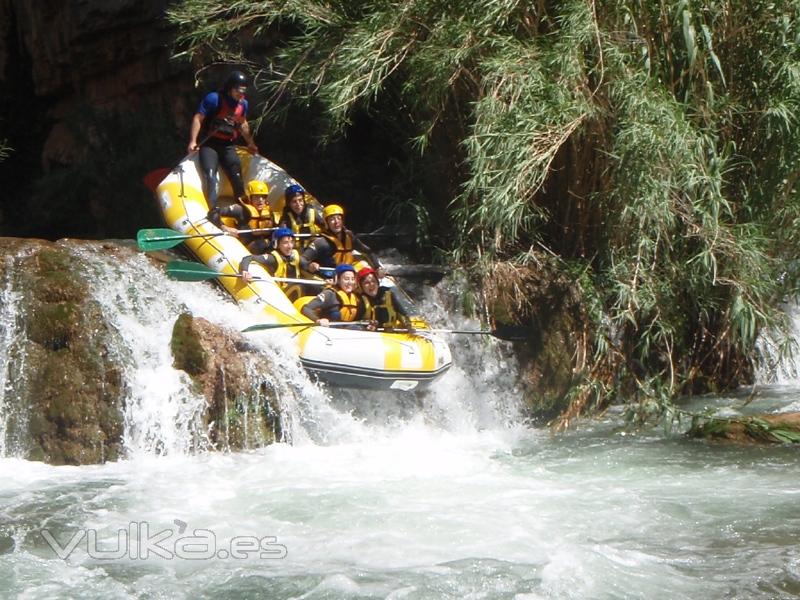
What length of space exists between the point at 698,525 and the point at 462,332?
8.04 feet

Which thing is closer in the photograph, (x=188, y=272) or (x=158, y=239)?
(x=188, y=272)

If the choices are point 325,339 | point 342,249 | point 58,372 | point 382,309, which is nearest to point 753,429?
point 382,309

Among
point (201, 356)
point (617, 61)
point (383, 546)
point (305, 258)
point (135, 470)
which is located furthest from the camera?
point (305, 258)

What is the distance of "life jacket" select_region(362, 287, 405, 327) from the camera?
7.06 metres

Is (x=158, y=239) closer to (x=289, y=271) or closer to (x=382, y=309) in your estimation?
(x=289, y=271)

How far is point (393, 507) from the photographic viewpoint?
515 centimetres

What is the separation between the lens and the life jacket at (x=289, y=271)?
7.20 meters

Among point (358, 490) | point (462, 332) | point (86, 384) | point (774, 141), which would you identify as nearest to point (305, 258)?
point (462, 332)

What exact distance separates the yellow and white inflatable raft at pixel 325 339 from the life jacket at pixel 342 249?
2.20 ft

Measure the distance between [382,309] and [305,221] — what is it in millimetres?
1093

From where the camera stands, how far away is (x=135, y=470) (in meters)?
5.83

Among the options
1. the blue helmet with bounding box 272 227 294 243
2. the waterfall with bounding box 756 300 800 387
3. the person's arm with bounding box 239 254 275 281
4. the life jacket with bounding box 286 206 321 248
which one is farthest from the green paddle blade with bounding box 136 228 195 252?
the waterfall with bounding box 756 300 800 387

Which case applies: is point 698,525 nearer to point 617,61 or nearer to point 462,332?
point 462,332

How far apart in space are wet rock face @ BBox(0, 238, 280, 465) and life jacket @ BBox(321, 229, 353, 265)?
132cm
